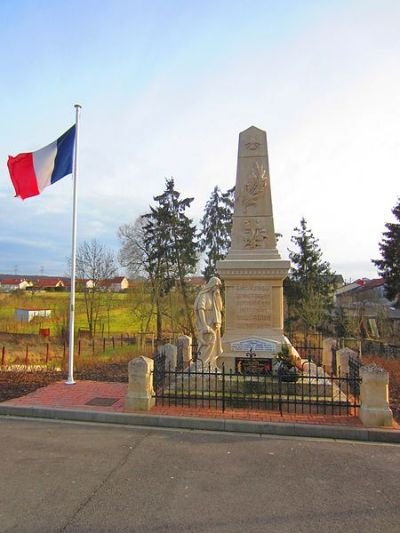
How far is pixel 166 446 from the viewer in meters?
6.28

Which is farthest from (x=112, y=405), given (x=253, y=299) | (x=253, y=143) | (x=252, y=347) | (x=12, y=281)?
(x=12, y=281)

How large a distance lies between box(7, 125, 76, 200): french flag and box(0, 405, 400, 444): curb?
579 centimetres

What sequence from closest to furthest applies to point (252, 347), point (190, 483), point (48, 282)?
point (190, 483)
point (252, 347)
point (48, 282)

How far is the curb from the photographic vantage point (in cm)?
685

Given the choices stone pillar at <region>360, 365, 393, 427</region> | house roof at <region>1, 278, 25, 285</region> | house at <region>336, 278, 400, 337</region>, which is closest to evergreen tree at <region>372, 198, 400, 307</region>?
house at <region>336, 278, 400, 337</region>

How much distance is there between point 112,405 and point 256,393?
9.60ft

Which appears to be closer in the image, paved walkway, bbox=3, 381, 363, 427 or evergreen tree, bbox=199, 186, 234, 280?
paved walkway, bbox=3, 381, 363, 427

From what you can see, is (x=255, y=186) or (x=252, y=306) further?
(x=255, y=186)

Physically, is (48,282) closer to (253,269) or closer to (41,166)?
(41,166)

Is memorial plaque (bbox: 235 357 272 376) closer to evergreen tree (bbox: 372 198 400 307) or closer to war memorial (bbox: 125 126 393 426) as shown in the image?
war memorial (bbox: 125 126 393 426)

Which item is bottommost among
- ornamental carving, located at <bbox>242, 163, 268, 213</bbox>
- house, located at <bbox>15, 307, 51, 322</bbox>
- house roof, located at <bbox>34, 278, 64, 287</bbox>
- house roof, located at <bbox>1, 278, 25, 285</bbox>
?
house, located at <bbox>15, 307, 51, 322</bbox>

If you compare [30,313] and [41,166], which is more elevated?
[41,166]

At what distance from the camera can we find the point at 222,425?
7.26 meters

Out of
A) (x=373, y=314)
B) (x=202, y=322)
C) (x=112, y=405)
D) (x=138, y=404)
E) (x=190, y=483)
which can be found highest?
(x=373, y=314)
